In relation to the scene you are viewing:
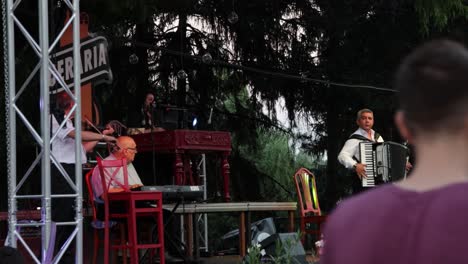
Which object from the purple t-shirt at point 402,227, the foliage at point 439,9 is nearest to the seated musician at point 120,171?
the foliage at point 439,9

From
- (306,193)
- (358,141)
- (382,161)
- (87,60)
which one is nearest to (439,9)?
(358,141)

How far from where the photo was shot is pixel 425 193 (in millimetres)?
1271

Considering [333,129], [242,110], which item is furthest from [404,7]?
[242,110]

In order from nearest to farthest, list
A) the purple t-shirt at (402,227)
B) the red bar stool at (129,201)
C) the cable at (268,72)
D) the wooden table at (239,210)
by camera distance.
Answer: the purple t-shirt at (402,227) < the red bar stool at (129,201) < the wooden table at (239,210) < the cable at (268,72)

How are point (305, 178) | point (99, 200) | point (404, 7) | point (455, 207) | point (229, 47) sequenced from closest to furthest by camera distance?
point (455, 207) < point (99, 200) < point (305, 178) < point (404, 7) < point (229, 47)

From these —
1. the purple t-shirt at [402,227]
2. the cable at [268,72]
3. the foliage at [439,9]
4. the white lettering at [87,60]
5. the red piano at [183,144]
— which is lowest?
the purple t-shirt at [402,227]

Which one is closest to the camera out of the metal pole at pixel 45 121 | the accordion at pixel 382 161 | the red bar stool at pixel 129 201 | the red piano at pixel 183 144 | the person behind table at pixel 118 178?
the metal pole at pixel 45 121

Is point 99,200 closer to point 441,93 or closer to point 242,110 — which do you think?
point 441,93

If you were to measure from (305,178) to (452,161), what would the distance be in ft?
23.2

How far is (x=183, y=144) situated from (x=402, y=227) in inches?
309

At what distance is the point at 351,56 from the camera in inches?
473

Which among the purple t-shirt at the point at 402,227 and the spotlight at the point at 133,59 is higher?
the spotlight at the point at 133,59

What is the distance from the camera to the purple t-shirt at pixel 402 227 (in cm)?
123

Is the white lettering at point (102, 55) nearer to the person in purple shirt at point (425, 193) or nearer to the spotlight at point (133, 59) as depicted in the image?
the spotlight at point (133, 59)
